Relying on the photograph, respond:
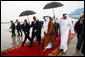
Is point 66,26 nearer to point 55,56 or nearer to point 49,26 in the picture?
point 49,26

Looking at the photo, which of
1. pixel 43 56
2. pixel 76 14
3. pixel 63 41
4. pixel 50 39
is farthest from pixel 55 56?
pixel 76 14

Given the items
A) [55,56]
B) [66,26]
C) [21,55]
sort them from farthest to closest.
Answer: [66,26], [21,55], [55,56]

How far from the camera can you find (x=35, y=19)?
7262 mm

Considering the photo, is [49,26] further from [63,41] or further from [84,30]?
[84,30]

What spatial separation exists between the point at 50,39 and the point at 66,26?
3.10 feet

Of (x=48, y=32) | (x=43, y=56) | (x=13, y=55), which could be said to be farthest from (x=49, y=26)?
(x=13, y=55)

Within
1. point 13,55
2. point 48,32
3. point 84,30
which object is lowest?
point 13,55

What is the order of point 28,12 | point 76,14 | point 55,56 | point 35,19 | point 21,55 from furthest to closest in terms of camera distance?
point 76,14 < point 28,12 < point 35,19 < point 21,55 < point 55,56

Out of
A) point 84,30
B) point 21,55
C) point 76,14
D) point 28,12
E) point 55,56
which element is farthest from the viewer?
point 76,14

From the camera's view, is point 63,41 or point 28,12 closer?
point 63,41

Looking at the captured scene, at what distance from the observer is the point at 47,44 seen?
6469 mm

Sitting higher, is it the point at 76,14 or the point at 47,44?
the point at 76,14

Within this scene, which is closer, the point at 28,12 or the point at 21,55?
the point at 21,55

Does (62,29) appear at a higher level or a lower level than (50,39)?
higher
